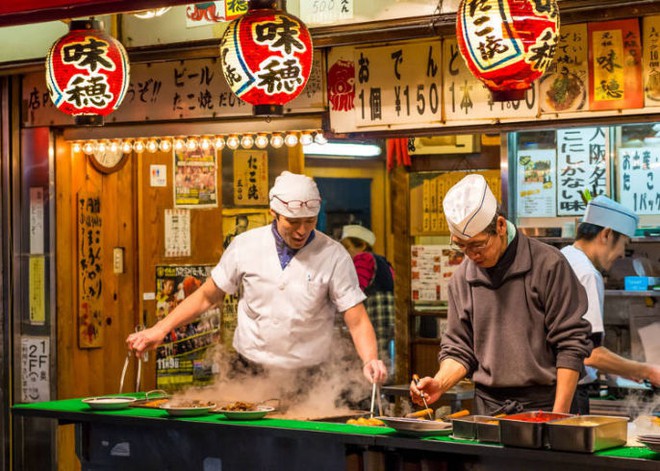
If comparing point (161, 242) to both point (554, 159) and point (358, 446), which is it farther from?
point (358, 446)

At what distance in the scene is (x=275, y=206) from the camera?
7586 millimetres

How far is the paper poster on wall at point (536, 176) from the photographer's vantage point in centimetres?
952

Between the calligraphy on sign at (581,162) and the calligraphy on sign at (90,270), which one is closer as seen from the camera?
the calligraphy on sign at (581,162)

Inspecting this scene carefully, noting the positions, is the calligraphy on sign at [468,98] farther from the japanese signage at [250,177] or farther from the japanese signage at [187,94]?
the japanese signage at [250,177]

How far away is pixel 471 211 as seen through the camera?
5781mm

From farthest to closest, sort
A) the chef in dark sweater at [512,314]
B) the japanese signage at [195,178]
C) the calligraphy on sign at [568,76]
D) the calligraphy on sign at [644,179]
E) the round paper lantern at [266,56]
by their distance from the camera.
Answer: the japanese signage at [195,178], the calligraphy on sign at [644,179], the calligraphy on sign at [568,76], the round paper lantern at [266,56], the chef in dark sweater at [512,314]

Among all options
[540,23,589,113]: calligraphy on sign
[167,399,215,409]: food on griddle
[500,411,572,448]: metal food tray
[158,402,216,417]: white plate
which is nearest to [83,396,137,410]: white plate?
[167,399,215,409]: food on griddle

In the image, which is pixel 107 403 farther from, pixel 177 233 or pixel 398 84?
pixel 177 233

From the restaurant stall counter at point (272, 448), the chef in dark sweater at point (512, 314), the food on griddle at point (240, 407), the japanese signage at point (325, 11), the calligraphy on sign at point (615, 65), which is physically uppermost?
the japanese signage at point (325, 11)

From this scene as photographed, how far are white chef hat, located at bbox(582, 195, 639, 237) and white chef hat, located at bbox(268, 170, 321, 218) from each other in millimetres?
2106

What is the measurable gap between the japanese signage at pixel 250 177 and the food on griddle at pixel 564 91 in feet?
12.9

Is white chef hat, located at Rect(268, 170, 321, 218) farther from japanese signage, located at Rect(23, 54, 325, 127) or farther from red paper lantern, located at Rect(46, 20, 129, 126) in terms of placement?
red paper lantern, located at Rect(46, 20, 129, 126)

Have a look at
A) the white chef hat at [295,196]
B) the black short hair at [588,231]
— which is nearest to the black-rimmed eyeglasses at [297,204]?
the white chef hat at [295,196]

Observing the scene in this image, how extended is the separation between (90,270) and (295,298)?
2.95m
